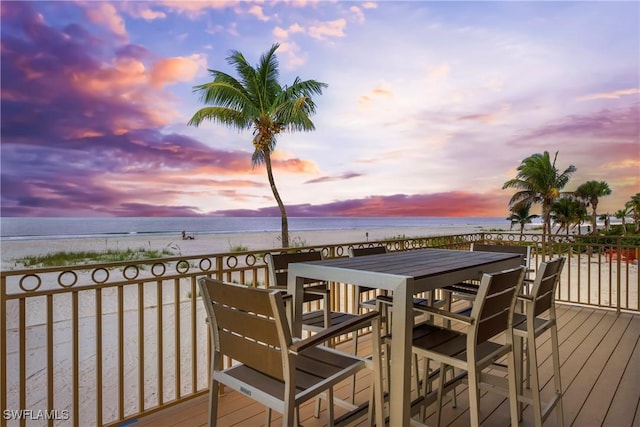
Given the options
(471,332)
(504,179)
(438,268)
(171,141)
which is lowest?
(471,332)

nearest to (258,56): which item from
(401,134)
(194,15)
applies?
(194,15)

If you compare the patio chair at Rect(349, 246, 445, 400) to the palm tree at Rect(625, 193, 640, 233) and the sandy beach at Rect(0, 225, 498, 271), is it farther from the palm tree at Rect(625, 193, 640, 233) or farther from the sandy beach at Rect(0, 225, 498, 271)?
the palm tree at Rect(625, 193, 640, 233)

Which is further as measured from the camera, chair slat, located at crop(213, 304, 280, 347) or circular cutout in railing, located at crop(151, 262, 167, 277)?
circular cutout in railing, located at crop(151, 262, 167, 277)

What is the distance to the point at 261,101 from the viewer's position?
1182 centimetres

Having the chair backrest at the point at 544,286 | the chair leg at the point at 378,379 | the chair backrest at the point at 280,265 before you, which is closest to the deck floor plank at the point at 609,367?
the chair backrest at the point at 544,286

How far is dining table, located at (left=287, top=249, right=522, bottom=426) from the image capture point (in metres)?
1.67

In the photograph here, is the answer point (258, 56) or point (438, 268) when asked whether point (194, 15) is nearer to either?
point (258, 56)

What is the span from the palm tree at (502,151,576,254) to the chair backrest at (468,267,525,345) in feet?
82.4

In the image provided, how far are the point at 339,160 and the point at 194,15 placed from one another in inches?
464

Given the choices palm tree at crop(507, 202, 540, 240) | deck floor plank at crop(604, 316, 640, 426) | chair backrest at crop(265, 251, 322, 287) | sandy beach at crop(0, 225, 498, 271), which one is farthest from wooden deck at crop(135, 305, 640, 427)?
palm tree at crop(507, 202, 540, 240)

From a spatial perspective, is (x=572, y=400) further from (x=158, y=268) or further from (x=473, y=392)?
(x=158, y=268)

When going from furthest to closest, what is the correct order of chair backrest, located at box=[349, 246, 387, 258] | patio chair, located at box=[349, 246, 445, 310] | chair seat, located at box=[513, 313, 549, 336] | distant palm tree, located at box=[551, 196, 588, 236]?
distant palm tree, located at box=[551, 196, 588, 236]
chair backrest, located at box=[349, 246, 387, 258]
patio chair, located at box=[349, 246, 445, 310]
chair seat, located at box=[513, 313, 549, 336]

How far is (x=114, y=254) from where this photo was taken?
2164 centimetres

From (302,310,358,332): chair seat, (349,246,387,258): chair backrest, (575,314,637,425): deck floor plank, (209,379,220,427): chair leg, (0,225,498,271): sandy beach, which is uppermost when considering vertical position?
(349,246,387,258): chair backrest
